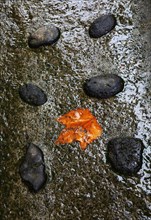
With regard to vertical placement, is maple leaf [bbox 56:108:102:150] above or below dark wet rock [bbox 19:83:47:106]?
below

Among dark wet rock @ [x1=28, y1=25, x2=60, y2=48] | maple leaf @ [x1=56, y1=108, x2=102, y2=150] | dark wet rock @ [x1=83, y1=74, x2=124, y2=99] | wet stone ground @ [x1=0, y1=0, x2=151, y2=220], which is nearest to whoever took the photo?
wet stone ground @ [x1=0, y1=0, x2=151, y2=220]

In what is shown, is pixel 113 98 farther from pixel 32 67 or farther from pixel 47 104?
pixel 32 67

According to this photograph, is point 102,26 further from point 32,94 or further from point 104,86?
point 32,94

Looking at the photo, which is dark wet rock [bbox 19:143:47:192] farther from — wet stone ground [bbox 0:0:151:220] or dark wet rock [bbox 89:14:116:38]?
dark wet rock [bbox 89:14:116:38]

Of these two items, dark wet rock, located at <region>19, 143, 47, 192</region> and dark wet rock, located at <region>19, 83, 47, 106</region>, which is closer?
dark wet rock, located at <region>19, 143, 47, 192</region>

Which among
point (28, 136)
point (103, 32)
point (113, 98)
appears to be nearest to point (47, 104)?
point (28, 136)

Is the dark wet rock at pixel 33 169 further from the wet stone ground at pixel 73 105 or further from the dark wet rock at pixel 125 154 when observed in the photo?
the dark wet rock at pixel 125 154

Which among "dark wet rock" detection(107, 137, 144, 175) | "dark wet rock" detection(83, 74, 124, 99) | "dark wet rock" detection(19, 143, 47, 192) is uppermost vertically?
"dark wet rock" detection(83, 74, 124, 99)

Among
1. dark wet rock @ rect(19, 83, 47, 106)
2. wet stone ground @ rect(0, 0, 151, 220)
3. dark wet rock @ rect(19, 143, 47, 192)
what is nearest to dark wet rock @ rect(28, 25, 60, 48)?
wet stone ground @ rect(0, 0, 151, 220)
